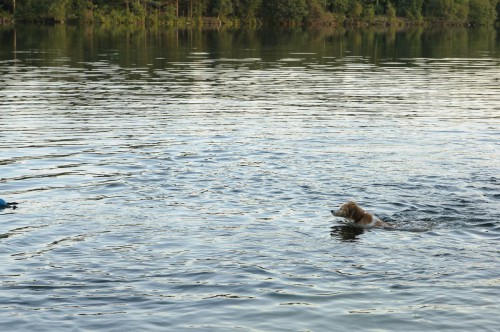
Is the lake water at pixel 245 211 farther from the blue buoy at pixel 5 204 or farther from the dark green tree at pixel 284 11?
the dark green tree at pixel 284 11

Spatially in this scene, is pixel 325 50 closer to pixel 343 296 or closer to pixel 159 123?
pixel 159 123

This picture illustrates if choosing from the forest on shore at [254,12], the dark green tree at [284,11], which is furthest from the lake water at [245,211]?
the dark green tree at [284,11]

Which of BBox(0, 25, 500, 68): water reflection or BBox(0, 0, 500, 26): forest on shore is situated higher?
BBox(0, 0, 500, 26): forest on shore

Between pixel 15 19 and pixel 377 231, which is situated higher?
pixel 15 19

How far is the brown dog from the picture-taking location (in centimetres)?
1279

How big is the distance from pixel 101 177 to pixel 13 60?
1220 inches

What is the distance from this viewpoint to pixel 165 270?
1073 cm

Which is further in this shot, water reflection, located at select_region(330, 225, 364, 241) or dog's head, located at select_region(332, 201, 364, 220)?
dog's head, located at select_region(332, 201, 364, 220)

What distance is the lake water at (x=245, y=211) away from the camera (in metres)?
9.62

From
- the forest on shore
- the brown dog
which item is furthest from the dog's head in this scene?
the forest on shore

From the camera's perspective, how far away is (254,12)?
4724 inches

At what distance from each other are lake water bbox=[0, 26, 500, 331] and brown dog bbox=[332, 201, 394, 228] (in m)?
0.20

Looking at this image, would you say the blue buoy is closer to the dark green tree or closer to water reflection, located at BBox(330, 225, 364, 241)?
water reflection, located at BBox(330, 225, 364, 241)

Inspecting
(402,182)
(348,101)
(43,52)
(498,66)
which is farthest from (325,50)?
(402,182)
